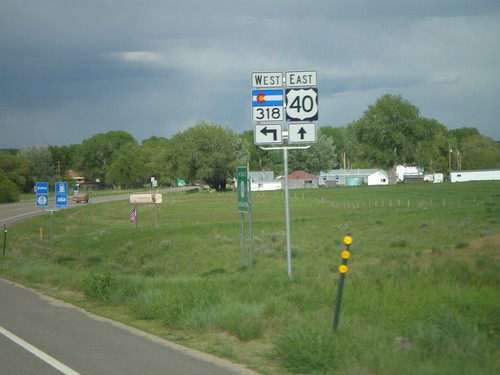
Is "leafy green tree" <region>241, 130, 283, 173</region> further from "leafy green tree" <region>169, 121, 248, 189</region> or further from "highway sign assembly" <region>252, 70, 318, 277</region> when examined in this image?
"highway sign assembly" <region>252, 70, 318, 277</region>

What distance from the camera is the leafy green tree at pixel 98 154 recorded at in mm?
180250

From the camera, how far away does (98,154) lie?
18525cm

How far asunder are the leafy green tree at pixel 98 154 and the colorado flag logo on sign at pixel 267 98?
542ft

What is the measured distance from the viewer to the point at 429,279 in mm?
14391

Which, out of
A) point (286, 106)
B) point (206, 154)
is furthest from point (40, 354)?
point (206, 154)

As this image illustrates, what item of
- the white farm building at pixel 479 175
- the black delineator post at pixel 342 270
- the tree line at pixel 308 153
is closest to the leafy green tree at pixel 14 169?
the tree line at pixel 308 153

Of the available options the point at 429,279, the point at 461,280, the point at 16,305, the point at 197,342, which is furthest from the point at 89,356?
the point at 461,280

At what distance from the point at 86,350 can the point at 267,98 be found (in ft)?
24.3

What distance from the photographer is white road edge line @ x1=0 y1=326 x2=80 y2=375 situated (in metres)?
8.63

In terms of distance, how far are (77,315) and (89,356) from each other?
164 inches

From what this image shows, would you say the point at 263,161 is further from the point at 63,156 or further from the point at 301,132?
the point at 301,132

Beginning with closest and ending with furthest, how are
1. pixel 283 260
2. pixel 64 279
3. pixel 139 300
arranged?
pixel 139 300
pixel 64 279
pixel 283 260

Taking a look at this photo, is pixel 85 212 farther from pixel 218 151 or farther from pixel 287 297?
pixel 287 297

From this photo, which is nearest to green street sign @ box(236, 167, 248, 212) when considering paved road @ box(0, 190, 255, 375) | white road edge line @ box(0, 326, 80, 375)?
paved road @ box(0, 190, 255, 375)
